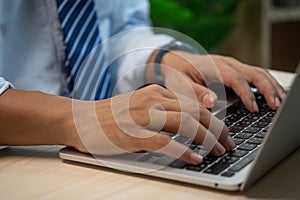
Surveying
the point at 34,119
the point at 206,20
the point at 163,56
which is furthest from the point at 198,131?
the point at 206,20

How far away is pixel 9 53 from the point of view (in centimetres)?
115

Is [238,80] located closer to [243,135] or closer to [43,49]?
[243,135]

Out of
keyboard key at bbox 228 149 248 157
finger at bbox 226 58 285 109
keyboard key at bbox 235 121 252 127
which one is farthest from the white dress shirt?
keyboard key at bbox 228 149 248 157

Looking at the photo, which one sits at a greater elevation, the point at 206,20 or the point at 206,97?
the point at 206,97

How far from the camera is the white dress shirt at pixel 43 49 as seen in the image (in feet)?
3.76

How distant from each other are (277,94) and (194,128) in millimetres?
263

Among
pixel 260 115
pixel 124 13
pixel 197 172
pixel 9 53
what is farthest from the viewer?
pixel 124 13

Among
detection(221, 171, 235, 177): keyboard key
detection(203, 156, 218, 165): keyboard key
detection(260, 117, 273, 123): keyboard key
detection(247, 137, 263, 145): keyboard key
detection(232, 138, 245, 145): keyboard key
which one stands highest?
detection(221, 171, 235, 177): keyboard key

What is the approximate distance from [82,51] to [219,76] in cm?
31

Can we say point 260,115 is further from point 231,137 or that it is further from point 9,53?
point 9,53

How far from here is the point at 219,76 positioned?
1.07 metres

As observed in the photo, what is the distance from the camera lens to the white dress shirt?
114 cm

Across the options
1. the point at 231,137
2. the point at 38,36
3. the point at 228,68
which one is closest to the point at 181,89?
the point at 228,68

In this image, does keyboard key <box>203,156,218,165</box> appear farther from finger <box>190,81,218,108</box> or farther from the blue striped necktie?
the blue striped necktie
